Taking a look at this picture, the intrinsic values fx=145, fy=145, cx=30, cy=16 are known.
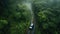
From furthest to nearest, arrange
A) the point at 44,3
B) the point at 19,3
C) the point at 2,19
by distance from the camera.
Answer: the point at 44,3
the point at 19,3
the point at 2,19

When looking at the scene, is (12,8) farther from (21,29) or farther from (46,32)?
(46,32)

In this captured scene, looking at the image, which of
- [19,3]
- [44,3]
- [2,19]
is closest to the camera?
[2,19]

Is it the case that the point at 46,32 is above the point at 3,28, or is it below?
below

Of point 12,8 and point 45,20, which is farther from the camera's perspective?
point 45,20

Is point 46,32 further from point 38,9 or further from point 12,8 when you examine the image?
point 12,8

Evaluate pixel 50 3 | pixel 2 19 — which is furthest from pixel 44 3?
pixel 2 19

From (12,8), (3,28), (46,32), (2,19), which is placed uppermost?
(12,8)

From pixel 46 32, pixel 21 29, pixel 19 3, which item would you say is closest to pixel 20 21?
pixel 21 29
